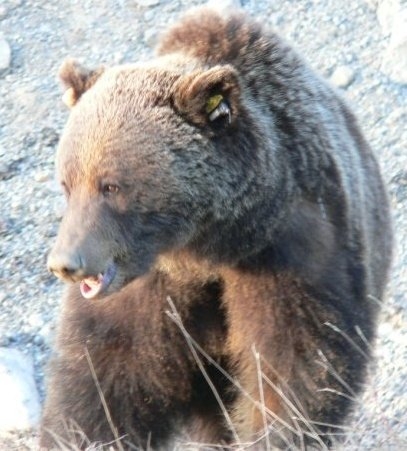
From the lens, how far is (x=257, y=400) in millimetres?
4801

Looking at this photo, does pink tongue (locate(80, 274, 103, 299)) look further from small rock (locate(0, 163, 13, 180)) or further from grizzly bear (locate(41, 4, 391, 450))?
small rock (locate(0, 163, 13, 180))

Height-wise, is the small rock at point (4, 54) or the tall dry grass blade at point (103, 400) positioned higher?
the tall dry grass blade at point (103, 400)

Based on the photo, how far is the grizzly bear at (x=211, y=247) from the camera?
435 cm

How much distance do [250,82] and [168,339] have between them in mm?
990

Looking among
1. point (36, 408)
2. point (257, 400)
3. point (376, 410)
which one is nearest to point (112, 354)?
point (257, 400)

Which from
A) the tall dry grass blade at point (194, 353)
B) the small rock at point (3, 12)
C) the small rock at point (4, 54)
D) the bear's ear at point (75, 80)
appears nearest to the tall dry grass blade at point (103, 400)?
the tall dry grass blade at point (194, 353)

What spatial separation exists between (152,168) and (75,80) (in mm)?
588

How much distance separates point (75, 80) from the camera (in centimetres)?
471

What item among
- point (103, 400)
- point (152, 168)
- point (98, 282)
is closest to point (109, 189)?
point (152, 168)

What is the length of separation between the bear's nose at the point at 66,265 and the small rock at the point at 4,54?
218 inches

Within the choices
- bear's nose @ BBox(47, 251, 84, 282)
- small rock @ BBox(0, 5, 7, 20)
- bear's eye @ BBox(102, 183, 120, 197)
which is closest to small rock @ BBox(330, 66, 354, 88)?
small rock @ BBox(0, 5, 7, 20)

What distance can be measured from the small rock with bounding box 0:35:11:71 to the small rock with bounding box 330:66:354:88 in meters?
2.37

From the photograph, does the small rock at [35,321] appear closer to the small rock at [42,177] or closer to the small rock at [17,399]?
the small rock at [17,399]

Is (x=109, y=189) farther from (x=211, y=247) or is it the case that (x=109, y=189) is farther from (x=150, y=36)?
(x=150, y=36)
